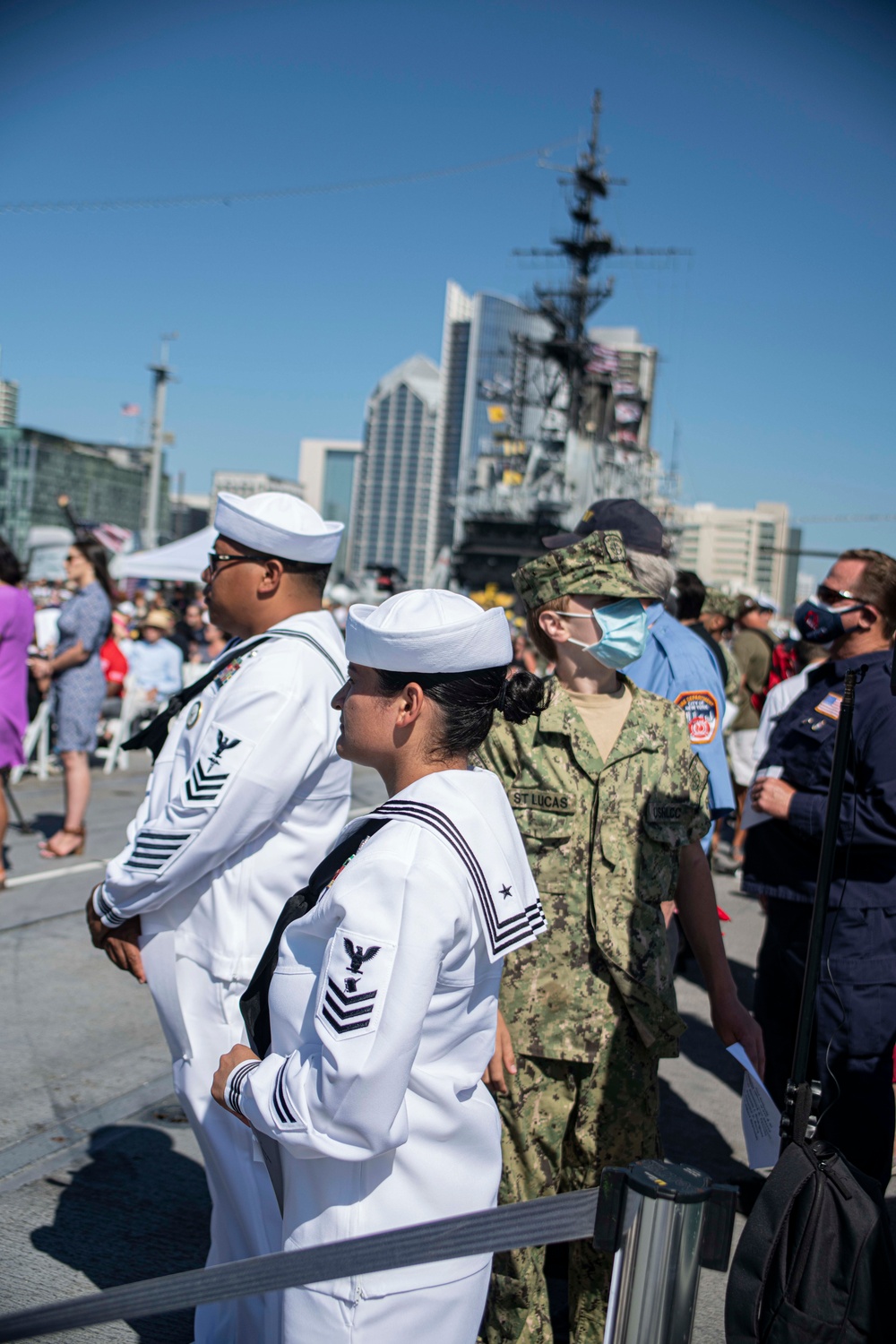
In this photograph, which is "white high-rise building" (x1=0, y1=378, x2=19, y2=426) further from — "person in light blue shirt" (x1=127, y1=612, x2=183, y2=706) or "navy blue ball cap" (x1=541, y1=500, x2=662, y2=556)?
"navy blue ball cap" (x1=541, y1=500, x2=662, y2=556)

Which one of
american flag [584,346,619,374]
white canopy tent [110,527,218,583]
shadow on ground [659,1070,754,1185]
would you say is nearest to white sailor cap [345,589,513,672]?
shadow on ground [659,1070,754,1185]

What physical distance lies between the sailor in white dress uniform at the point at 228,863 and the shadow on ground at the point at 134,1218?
1.65 ft

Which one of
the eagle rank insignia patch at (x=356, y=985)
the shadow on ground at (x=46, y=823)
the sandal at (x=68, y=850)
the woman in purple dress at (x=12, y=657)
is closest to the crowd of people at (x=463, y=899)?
the eagle rank insignia patch at (x=356, y=985)

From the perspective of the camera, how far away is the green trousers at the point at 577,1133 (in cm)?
247

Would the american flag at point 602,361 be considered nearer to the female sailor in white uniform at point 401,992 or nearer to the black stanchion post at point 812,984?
the black stanchion post at point 812,984

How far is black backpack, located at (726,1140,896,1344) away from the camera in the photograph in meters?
1.53

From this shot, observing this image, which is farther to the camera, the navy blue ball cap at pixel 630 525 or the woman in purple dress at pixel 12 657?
the woman in purple dress at pixel 12 657

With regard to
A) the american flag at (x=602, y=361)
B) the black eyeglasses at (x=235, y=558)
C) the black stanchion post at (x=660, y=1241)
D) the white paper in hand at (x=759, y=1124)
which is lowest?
the white paper in hand at (x=759, y=1124)

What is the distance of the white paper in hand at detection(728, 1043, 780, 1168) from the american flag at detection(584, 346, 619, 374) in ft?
160

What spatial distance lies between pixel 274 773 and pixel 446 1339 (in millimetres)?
1179

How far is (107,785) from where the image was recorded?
10.5 meters

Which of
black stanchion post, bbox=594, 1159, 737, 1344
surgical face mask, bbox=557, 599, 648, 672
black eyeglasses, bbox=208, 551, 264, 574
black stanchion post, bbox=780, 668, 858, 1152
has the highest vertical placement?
black eyeglasses, bbox=208, 551, 264, 574

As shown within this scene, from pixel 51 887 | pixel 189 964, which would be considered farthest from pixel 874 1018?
pixel 51 887

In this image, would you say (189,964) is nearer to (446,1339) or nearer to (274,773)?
(274,773)
